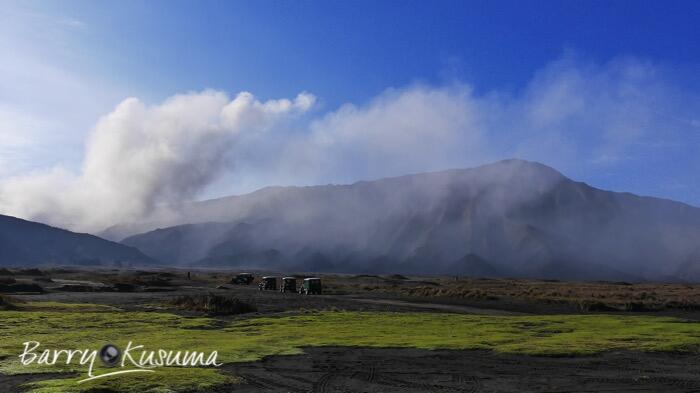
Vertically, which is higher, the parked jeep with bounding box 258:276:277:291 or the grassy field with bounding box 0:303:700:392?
the parked jeep with bounding box 258:276:277:291

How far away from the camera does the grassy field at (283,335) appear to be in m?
18.0

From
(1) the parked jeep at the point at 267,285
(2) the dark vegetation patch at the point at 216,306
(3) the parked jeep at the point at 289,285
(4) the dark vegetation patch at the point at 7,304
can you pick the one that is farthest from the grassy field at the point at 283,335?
(1) the parked jeep at the point at 267,285

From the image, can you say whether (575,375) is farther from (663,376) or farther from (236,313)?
(236,313)

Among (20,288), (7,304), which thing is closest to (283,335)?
(7,304)

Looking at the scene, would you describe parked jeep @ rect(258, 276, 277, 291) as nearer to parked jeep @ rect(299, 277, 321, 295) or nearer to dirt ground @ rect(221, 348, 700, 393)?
parked jeep @ rect(299, 277, 321, 295)

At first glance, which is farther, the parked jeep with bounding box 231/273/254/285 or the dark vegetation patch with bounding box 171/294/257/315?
the parked jeep with bounding box 231/273/254/285

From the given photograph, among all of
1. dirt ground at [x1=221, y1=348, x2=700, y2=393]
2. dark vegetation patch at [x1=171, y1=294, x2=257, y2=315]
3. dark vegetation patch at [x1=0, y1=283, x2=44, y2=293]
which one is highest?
dark vegetation patch at [x1=0, y1=283, x2=44, y2=293]

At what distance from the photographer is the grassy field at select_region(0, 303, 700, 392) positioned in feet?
59.1

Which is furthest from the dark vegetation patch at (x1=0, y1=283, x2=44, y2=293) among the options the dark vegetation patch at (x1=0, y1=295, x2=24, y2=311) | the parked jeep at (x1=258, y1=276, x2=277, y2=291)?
the parked jeep at (x1=258, y1=276, x2=277, y2=291)

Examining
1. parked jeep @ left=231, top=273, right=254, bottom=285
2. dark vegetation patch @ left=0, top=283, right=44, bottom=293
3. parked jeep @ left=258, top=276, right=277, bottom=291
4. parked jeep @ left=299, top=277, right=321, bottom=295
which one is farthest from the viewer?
parked jeep @ left=231, top=273, right=254, bottom=285

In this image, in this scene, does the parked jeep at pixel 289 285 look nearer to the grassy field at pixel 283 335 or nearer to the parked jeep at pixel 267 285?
the parked jeep at pixel 267 285

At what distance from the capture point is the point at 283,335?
29953 mm

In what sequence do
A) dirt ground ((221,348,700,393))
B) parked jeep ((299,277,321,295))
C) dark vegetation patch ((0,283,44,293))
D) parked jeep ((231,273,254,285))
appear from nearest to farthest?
dirt ground ((221,348,700,393)), dark vegetation patch ((0,283,44,293)), parked jeep ((299,277,321,295)), parked jeep ((231,273,254,285))

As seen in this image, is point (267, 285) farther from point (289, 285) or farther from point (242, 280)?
point (242, 280)
